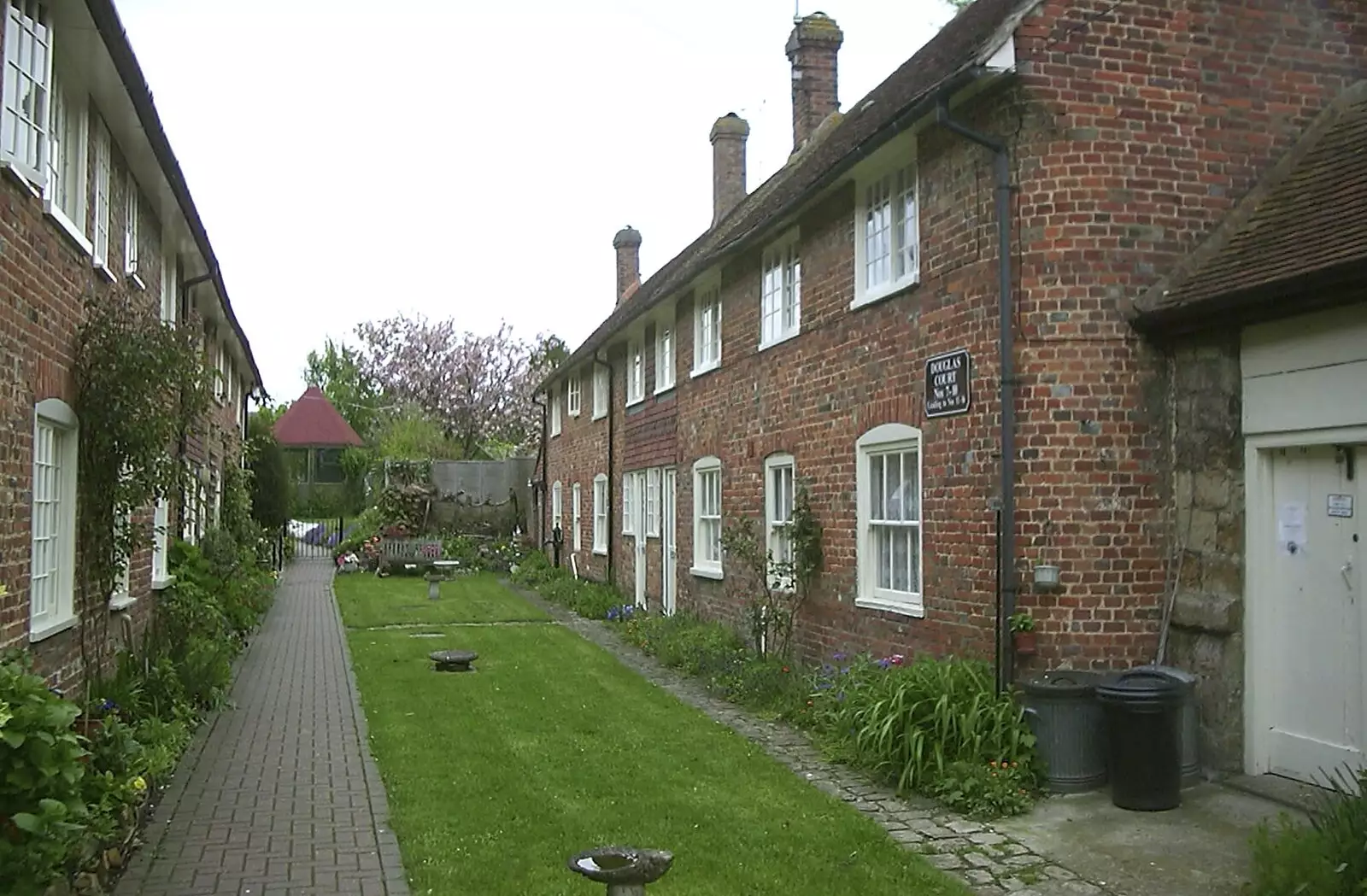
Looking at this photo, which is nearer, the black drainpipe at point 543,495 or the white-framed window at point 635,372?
the white-framed window at point 635,372

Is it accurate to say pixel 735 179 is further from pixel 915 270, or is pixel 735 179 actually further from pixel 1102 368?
pixel 1102 368

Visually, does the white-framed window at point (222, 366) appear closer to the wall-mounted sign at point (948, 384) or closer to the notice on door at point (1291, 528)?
the wall-mounted sign at point (948, 384)

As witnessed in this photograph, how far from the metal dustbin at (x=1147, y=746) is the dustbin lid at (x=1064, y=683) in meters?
0.25

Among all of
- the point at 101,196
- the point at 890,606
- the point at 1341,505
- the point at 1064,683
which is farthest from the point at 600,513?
the point at 1341,505

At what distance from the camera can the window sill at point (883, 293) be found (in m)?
9.88

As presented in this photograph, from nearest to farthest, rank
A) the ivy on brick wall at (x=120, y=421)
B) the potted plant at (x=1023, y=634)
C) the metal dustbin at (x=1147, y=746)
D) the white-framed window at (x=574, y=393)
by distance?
the metal dustbin at (x=1147, y=746) < the potted plant at (x=1023, y=634) < the ivy on brick wall at (x=120, y=421) < the white-framed window at (x=574, y=393)

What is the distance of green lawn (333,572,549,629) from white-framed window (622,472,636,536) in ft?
6.78

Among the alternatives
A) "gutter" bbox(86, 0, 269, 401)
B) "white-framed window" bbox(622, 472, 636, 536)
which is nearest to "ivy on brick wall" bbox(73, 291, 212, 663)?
"gutter" bbox(86, 0, 269, 401)

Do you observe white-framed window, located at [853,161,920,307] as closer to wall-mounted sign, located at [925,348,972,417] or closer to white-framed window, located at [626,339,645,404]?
wall-mounted sign, located at [925,348,972,417]

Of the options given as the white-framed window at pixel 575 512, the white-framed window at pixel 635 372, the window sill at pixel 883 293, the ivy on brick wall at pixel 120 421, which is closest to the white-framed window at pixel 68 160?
the ivy on brick wall at pixel 120 421

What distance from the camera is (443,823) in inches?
282

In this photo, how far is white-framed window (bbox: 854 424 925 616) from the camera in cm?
1005

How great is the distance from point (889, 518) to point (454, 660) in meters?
5.44

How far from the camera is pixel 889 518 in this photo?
10.5 meters
